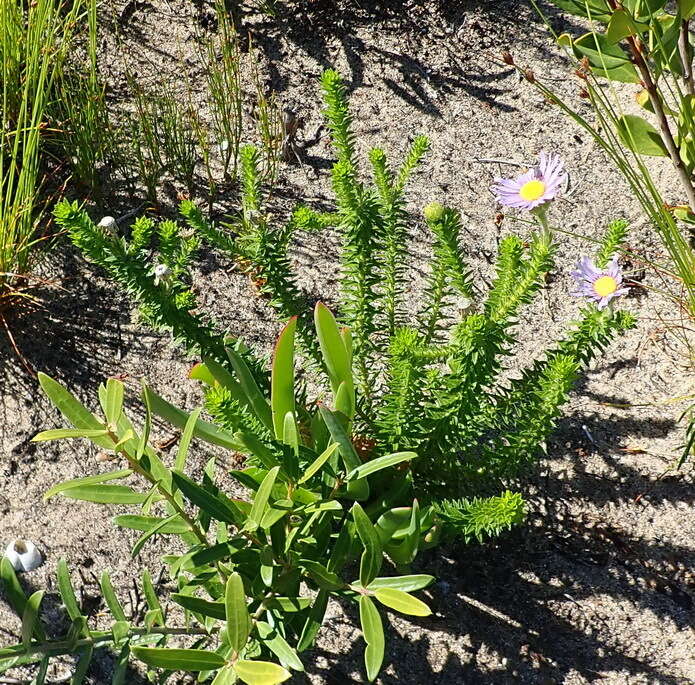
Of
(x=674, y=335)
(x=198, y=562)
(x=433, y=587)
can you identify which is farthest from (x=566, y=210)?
(x=198, y=562)

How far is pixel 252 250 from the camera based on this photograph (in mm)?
2059

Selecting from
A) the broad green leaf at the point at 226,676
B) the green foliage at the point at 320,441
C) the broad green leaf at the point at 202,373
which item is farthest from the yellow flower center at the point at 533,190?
the broad green leaf at the point at 226,676

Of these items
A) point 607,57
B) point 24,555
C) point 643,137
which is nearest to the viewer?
point 24,555

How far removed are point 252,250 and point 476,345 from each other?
0.59m

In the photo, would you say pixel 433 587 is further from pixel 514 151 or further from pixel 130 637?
pixel 514 151

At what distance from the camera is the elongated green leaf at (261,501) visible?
1.65m

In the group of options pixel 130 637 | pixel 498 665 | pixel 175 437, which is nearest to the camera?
pixel 130 637

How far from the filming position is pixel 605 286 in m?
1.99

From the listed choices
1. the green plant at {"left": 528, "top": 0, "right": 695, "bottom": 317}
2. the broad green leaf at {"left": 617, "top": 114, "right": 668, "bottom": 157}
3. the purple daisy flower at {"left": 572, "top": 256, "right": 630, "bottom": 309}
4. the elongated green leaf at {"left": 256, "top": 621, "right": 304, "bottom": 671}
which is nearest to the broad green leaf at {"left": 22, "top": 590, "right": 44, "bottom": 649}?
the elongated green leaf at {"left": 256, "top": 621, "right": 304, "bottom": 671}

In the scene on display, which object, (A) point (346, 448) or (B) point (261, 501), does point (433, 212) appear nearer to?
(A) point (346, 448)

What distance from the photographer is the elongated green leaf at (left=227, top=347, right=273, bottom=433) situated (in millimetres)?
1892

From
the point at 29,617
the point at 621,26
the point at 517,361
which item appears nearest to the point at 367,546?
the point at 29,617

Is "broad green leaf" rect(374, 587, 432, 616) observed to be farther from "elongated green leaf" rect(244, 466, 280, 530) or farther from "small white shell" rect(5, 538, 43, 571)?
"small white shell" rect(5, 538, 43, 571)

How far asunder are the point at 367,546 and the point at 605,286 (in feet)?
2.71
